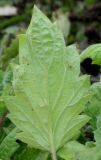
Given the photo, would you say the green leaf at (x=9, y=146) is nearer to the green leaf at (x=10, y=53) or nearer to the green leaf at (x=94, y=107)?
the green leaf at (x=94, y=107)

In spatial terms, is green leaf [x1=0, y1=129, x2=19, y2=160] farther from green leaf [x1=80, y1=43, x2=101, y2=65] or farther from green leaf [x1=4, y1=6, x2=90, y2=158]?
green leaf [x1=80, y1=43, x2=101, y2=65]

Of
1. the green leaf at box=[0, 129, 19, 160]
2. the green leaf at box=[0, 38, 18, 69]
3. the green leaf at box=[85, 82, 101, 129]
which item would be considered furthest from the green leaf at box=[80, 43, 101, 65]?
the green leaf at box=[0, 38, 18, 69]

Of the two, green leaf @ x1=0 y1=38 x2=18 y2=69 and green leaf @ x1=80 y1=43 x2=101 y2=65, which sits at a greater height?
green leaf @ x1=80 y1=43 x2=101 y2=65

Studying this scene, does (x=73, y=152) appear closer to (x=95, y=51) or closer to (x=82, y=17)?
(x=95, y=51)

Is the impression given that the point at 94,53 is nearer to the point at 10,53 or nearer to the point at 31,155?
the point at 31,155

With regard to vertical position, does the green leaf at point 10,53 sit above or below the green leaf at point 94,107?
below

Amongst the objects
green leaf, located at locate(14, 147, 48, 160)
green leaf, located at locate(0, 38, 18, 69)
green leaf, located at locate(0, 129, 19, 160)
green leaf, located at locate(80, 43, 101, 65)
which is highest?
green leaf, located at locate(80, 43, 101, 65)

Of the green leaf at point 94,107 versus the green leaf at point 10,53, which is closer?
the green leaf at point 94,107

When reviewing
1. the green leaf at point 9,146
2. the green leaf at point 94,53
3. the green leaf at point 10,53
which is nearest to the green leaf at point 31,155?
the green leaf at point 9,146
